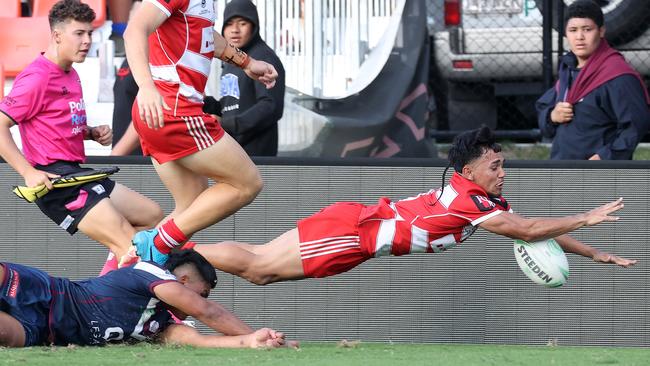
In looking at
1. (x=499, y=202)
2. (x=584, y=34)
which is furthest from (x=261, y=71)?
(x=584, y=34)

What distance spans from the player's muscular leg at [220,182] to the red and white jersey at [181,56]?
0.24 metres

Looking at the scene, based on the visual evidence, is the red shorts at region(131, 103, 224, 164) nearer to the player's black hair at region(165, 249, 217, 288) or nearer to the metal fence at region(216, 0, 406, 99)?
the player's black hair at region(165, 249, 217, 288)

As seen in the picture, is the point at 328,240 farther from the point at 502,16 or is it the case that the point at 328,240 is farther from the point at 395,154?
the point at 502,16

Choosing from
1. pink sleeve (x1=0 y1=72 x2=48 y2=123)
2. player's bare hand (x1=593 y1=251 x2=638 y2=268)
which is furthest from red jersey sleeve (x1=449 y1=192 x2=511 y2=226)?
pink sleeve (x1=0 y1=72 x2=48 y2=123)

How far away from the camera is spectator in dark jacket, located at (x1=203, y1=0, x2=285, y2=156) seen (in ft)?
30.1

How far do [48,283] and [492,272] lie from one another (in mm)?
3186

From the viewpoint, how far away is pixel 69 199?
7.77m

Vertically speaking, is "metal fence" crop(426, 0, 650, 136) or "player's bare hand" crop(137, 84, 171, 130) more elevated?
"player's bare hand" crop(137, 84, 171, 130)

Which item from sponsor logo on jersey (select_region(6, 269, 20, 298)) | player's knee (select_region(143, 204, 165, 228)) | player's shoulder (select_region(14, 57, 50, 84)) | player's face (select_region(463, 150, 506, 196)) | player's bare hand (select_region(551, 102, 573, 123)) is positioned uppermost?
player's shoulder (select_region(14, 57, 50, 84))

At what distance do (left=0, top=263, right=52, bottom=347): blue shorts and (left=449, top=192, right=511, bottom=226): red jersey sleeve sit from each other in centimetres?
233

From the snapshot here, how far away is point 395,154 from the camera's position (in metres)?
9.77

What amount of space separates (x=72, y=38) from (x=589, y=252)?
10.5 feet

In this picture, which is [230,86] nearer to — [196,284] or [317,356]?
[196,284]

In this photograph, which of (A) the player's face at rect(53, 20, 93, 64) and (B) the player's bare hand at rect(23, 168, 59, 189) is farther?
(A) the player's face at rect(53, 20, 93, 64)
